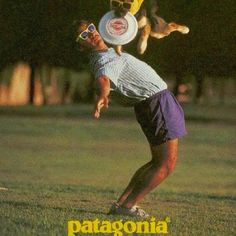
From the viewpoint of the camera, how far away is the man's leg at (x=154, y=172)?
30.7 ft

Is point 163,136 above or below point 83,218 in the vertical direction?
above

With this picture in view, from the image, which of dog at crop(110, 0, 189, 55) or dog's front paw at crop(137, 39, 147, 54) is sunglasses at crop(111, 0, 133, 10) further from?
dog's front paw at crop(137, 39, 147, 54)

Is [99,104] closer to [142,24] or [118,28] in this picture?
[118,28]

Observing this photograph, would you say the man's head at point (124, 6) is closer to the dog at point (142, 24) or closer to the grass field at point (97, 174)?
the dog at point (142, 24)

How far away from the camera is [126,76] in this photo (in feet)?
30.2

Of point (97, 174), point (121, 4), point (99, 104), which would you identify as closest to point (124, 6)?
point (121, 4)

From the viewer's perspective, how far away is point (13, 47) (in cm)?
4128

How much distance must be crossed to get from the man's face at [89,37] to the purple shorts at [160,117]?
2.25 ft

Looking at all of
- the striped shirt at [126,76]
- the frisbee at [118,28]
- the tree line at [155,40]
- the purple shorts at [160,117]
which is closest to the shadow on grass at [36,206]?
the purple shorts at [160,117]

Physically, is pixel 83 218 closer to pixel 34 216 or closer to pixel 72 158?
pixel 34 216

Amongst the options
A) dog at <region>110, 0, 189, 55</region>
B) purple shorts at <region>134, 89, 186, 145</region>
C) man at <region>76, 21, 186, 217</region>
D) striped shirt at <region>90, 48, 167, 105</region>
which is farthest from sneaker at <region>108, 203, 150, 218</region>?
dog at <region>110, 0, 189, 55</region>

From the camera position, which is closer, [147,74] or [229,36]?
[147,74]

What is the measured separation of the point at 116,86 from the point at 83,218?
1.24 metres

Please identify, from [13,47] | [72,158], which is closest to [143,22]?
[72,158]
